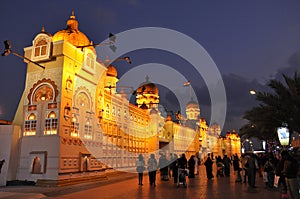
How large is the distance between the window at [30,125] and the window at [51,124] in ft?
3.47

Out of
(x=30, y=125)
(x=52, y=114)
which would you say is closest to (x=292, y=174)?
(x=52, y=114)

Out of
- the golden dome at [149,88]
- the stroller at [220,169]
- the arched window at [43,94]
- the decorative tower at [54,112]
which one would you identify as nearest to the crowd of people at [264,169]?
the stroller at [220,169]

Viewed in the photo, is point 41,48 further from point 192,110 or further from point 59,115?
point 192,110

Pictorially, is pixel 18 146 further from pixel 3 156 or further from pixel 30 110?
pixel 30 110

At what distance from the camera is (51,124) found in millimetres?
18359

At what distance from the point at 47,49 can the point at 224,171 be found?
17646 mm

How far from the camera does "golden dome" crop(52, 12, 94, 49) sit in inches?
854

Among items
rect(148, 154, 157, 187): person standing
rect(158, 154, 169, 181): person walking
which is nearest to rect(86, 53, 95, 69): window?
rect(148, 154, 157, 187): person standing

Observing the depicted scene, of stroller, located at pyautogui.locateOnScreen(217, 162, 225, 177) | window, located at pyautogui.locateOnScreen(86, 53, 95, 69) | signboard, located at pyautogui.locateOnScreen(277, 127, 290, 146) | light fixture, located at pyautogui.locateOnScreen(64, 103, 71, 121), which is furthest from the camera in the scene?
signboard, located at pyautogui.locateOnScreen(277, 127, 290, 146)

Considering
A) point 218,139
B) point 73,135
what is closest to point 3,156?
point 73,135

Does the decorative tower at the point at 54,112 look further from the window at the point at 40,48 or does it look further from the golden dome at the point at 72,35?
the golden dome at the point at 72,35

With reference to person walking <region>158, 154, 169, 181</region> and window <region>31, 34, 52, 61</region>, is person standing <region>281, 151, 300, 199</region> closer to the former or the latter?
person walking <region>158, 154, 169, 181</region>

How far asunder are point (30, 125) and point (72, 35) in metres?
7.75

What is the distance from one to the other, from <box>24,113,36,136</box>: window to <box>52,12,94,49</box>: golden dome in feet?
21.1
